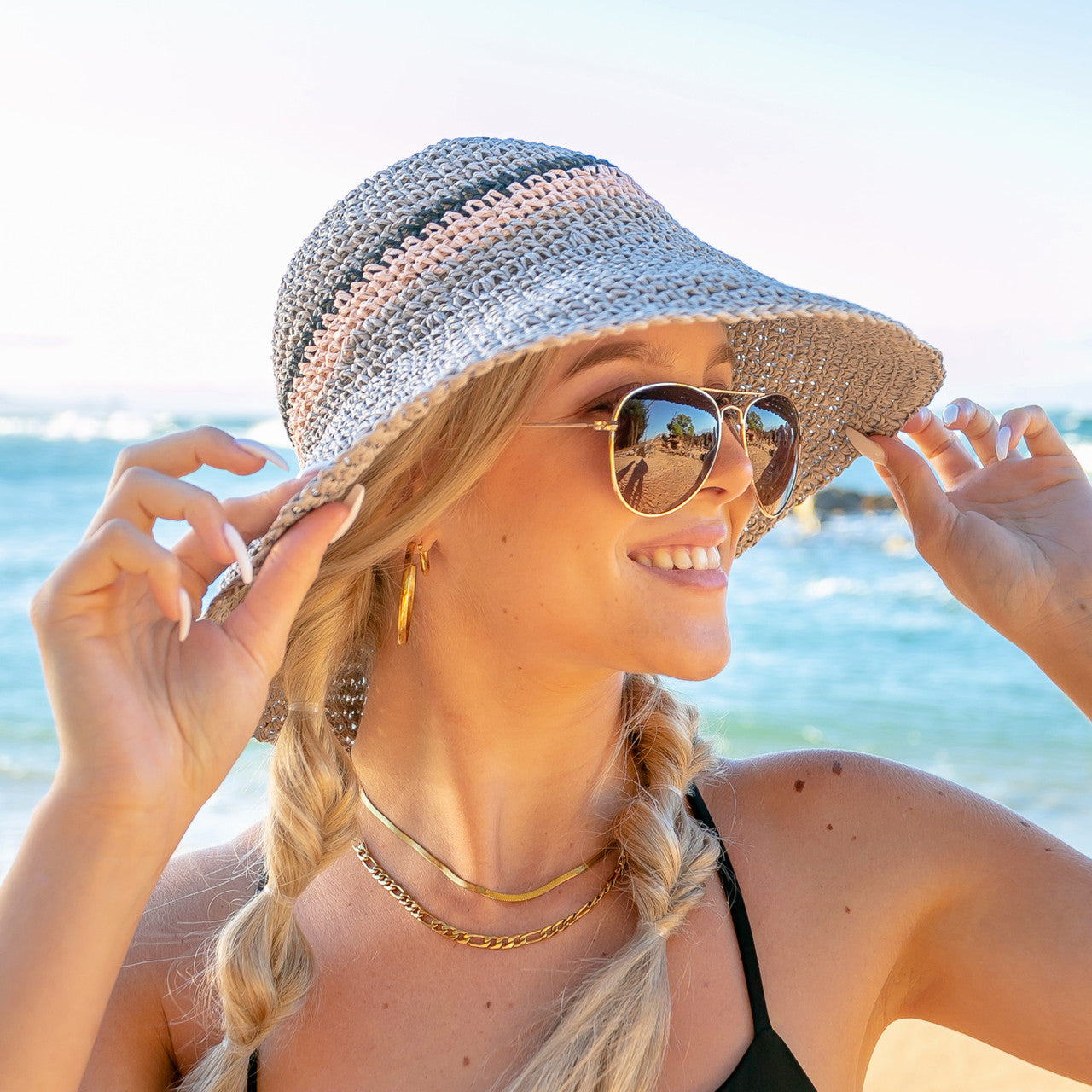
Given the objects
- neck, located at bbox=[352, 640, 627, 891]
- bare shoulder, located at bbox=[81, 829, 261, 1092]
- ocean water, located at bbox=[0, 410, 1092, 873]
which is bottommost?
ocean water, located at bbox=[0, 410, 1092, 873]

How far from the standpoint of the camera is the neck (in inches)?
83.2

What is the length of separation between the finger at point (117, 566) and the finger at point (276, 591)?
0.60ft

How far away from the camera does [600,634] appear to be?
191 centimetres

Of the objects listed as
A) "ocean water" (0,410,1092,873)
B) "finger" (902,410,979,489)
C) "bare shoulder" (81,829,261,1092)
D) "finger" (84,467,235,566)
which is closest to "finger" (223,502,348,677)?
"finger" (84,467,235,566)

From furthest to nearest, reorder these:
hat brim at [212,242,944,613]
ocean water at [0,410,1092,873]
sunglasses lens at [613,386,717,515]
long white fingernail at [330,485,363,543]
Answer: ocean water at [0,410,1092,873], sunglasses lens at [613,386,717,515], long white fingernail at [330,485,363,543], hat brim at [212,242,944,613]

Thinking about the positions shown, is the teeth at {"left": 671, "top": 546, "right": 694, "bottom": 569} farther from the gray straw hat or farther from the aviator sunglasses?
the gray straw hat

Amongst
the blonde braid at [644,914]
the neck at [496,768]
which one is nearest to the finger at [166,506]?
the neck at [496,768]

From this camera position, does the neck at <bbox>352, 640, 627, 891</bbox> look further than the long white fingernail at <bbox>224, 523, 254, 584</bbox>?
Yes

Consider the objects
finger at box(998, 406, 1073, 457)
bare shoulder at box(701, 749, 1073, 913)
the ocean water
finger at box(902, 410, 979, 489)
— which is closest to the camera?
bare shoulder at box(701, 749, 1073, 913)

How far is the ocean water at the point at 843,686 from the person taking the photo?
7.01 meters

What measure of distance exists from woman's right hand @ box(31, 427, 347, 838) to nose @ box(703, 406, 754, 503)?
0.72 m

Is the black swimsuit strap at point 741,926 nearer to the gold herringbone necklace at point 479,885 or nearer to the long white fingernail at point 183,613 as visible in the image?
the gold herringbone necklace at point 479,885

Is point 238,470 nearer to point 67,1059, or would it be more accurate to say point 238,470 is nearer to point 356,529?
point 356,529

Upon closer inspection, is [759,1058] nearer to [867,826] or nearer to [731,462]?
[867,826]
